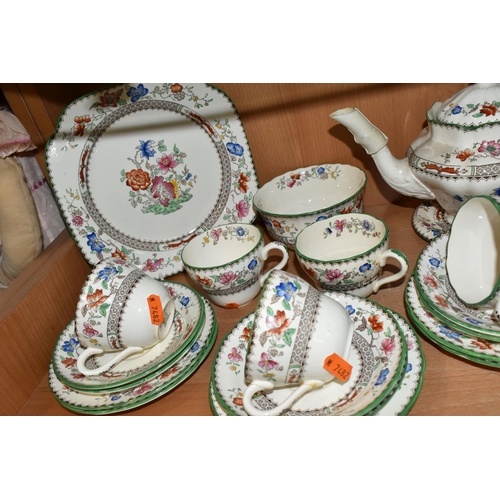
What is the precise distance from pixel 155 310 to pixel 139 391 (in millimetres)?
131

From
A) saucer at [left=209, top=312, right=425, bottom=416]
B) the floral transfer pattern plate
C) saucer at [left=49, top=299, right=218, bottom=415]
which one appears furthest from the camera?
the floral transfer pattern plate

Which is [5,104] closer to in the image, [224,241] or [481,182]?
[224,241]

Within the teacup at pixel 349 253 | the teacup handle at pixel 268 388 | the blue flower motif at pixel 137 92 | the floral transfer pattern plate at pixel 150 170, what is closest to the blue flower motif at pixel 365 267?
the teacup at pixel 349 253

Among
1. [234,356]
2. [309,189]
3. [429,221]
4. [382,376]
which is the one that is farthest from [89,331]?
[429,221]

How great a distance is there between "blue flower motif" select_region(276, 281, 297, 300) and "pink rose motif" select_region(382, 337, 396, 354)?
0.53 ft

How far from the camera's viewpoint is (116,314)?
797mm

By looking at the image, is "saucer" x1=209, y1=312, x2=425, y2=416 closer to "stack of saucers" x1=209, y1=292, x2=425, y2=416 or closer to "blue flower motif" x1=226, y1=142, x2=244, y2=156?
"stack of saucers" x1=209, y1=292, x2=425, y2=416

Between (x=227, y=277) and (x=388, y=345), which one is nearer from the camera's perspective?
(x=388, y=345)

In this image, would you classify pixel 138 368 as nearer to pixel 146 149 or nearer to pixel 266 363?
pixel 266 363

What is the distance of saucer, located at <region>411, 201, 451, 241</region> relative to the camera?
0.96 m

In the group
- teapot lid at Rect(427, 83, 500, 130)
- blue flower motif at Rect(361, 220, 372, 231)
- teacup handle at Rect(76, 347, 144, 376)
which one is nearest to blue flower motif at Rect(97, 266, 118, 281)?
teacup handle at Rect(76, 347, 144, 376)

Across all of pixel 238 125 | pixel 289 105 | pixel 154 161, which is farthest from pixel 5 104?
pixel 289 105

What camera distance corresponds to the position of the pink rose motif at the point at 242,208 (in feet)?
3.43

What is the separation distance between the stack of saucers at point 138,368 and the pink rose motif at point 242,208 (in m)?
0.22
